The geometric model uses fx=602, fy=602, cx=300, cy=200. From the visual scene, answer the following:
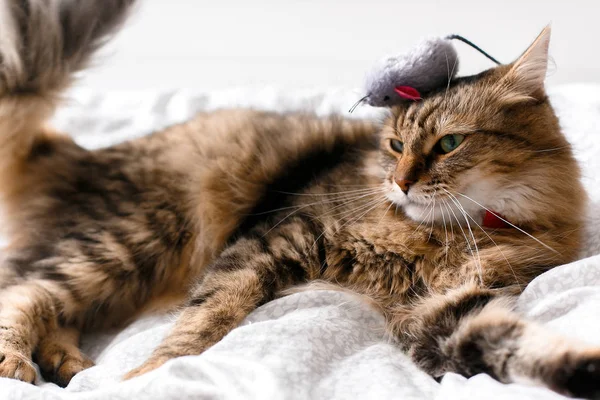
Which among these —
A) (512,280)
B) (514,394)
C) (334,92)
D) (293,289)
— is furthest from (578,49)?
(514,394)

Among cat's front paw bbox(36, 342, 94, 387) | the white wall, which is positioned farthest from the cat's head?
the white wall

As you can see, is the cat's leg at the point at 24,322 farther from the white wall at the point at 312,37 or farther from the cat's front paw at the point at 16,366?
the white wall at the point at 312,37

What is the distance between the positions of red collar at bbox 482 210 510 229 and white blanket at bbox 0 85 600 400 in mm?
153

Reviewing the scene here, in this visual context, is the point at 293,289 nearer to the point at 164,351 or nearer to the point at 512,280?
the point at 164,351

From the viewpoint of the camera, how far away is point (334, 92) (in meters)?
2.65

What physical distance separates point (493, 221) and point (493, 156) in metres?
0.15

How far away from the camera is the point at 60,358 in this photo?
135cm

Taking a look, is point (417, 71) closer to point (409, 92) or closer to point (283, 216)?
point (409, 92)

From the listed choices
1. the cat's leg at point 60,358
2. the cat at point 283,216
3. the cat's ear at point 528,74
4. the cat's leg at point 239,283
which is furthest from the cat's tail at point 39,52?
the cat's ear at point 528,74

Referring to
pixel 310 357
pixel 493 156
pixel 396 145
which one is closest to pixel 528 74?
pixel 493 156

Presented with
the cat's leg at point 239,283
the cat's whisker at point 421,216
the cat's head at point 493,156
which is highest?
the cat's head at point 493,156

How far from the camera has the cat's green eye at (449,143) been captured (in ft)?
4.25

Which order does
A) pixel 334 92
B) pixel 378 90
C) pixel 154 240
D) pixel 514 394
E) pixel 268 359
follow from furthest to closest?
pixel 334 92, pixel 154 240, pixel 378 90, pixel 268 359, pixel 514 394

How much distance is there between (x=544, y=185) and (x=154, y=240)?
960mm
